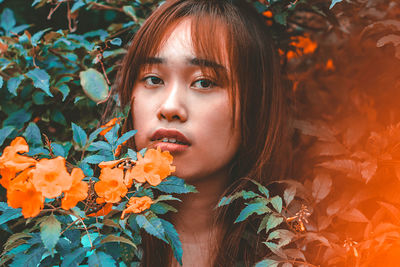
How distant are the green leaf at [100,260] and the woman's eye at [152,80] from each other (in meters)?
0.65

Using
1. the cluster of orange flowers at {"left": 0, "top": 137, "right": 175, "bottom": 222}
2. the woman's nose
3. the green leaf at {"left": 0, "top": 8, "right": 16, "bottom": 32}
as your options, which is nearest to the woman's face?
the woman's nose

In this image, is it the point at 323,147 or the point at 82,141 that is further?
the point at 323,147

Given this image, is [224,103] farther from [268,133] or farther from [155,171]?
[155,171]

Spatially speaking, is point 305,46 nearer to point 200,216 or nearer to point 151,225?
point 200,216

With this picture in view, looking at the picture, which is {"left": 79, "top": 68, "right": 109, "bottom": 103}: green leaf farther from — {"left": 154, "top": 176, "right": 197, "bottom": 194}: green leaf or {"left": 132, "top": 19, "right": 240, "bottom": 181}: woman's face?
{"left": 154, "top": 176, "right": 197, "bottom": 194}: green leaf

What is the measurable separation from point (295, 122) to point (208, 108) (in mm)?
473

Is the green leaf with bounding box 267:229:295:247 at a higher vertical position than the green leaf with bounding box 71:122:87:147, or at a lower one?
lower

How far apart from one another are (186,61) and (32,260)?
2.50 feet

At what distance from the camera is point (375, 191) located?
1.29 meters

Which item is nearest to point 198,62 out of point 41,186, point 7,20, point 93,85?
point 93,85

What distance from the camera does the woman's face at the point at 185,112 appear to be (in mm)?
1278

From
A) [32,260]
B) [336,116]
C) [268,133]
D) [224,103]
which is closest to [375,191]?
[268,133]

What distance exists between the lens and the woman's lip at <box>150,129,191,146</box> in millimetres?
1270

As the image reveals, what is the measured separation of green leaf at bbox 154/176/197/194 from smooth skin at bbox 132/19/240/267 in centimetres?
21
